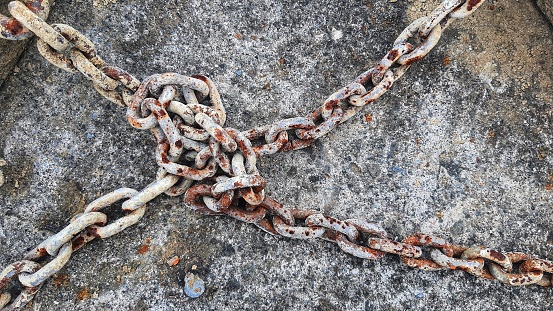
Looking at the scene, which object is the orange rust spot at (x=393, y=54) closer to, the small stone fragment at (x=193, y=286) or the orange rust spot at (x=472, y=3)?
the orange rust spot at (x=472, y=3)

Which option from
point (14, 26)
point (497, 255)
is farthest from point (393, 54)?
point (14, 26)

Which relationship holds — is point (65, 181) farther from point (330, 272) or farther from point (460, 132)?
point (460, 132)

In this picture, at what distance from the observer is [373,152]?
2020 mm

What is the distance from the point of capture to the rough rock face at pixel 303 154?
1.84m

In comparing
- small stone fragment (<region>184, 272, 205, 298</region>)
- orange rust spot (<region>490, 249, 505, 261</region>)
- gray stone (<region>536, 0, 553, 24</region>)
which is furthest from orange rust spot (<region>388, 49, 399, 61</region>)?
small stone fragment (<region>184, 272, 205, 298</region>)

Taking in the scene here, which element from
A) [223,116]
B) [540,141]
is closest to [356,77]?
[223,116]

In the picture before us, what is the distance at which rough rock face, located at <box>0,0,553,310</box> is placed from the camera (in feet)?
6.05

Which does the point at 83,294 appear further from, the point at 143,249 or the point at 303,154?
the point at 303,154

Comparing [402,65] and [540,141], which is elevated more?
[402,65]

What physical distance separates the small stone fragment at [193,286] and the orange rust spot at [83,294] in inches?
13.9

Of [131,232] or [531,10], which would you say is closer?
[131,232]

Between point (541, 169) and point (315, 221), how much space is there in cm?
96

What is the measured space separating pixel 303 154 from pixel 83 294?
3.22 feet

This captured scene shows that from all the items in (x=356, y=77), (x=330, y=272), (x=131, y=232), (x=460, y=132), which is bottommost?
(x=330, y=272)
